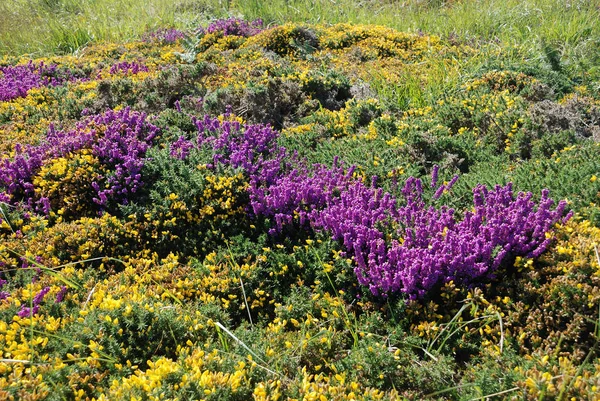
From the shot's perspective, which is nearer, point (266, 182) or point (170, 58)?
point (266, 182)

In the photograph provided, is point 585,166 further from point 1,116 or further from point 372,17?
point 372,17

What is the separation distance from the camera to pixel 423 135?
463 cm

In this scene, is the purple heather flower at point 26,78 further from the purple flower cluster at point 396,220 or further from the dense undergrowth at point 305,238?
the purple flower cluster at point 396,220

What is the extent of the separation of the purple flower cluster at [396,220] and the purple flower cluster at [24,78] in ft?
11.1

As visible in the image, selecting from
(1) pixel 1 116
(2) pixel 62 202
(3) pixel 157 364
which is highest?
(1) pixel 1 116

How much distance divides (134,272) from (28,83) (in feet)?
15.0

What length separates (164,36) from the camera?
877 cm

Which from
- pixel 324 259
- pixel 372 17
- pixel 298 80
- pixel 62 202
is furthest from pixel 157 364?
pixel 372 17

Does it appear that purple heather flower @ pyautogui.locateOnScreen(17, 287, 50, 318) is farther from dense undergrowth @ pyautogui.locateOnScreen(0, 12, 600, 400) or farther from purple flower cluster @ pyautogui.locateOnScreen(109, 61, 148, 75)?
purple flower cluster @ pyautogui.locateOnScreen(109, 61, 148, 75)

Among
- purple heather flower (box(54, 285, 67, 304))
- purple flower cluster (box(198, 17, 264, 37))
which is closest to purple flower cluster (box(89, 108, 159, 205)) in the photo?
purple heather flower (box(54, 285, 67, 304))

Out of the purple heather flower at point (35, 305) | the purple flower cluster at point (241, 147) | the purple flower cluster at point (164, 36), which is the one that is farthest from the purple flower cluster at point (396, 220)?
the purple flower cluster at point (164, 36)

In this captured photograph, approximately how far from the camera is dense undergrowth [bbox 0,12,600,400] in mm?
2586

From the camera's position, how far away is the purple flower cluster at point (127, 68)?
6.85 m

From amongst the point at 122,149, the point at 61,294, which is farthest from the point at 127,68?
the point at 61,294
